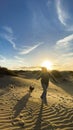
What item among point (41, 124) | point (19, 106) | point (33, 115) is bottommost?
point (41, 124)

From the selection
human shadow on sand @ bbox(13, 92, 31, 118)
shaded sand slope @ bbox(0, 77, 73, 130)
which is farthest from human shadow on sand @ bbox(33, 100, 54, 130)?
human shadow on sand @ bbox(13, 92, 31, 118)

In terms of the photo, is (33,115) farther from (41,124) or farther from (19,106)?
(19,106)

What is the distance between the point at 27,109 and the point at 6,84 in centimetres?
811

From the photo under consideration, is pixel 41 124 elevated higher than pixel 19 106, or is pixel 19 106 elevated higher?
pixel 19 106

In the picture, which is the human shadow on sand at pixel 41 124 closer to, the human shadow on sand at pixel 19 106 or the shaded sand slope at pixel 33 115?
the shaded sand slope at pixel 33 115

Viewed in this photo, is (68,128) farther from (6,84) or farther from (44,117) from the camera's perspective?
(6,84)

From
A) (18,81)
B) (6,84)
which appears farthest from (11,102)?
(18,81)

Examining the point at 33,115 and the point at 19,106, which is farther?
the point at 19,106

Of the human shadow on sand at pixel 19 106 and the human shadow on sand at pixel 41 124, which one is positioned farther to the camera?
the human shadow on sand at pixel 19 106

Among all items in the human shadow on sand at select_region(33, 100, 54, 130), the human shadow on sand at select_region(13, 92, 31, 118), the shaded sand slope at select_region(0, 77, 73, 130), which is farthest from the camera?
the human shadow on sand at select_region(13, 92, 31, 118)

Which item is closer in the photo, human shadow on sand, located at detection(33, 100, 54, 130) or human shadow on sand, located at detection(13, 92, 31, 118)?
human shadow on sand, located at detection(33, 100, 54, 130)

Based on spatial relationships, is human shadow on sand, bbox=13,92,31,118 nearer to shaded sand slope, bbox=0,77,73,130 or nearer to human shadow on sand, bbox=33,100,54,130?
shaded sand slope, bbox=0,77,73,130

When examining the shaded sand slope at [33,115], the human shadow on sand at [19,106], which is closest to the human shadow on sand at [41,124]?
the shaded sand slope at [33,115]

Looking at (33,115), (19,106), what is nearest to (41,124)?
(33,115)
